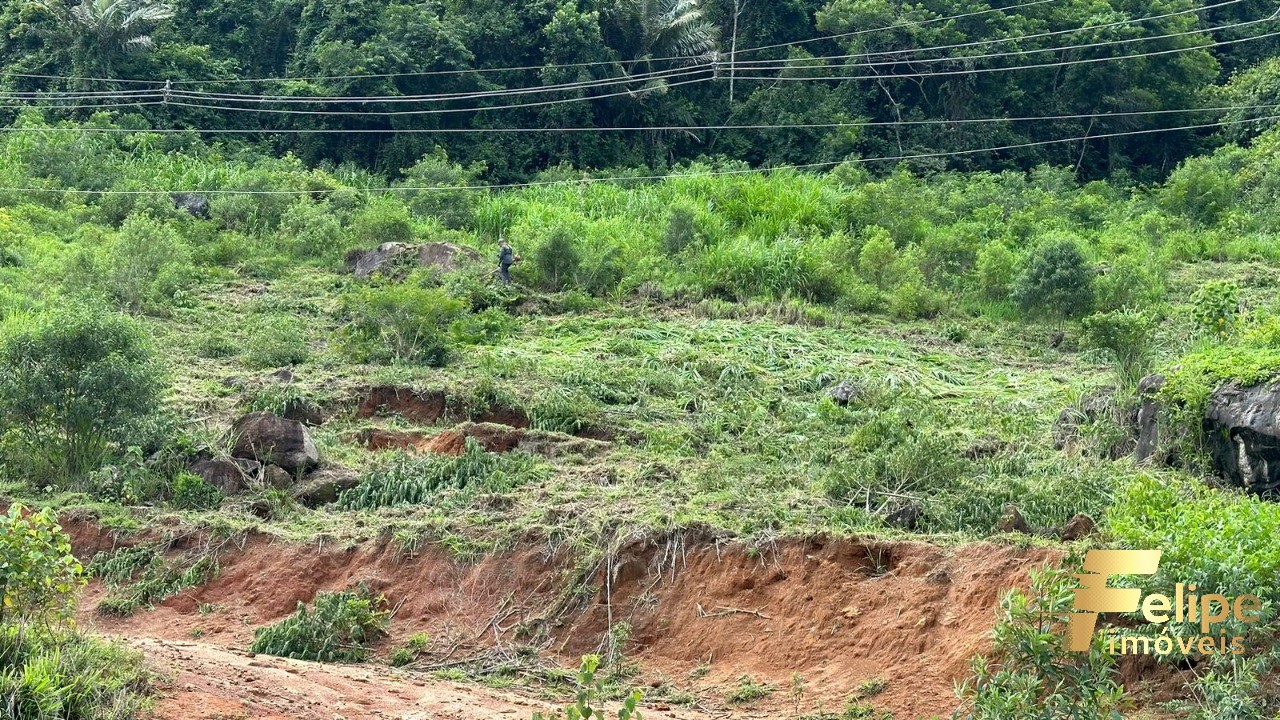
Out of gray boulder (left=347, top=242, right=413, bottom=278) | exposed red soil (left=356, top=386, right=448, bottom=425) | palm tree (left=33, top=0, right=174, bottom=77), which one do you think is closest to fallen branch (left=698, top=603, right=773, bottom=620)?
exposed red soil (left=356, top=386, right=448, bottom=425)

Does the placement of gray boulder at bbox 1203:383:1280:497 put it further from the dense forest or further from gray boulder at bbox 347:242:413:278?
the dense forest

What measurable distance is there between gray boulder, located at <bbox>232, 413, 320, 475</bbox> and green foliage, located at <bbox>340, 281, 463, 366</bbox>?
3.20 metres

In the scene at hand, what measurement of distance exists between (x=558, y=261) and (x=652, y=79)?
37.3 feet

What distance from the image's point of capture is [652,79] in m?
29.3

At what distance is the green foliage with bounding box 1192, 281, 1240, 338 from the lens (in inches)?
469

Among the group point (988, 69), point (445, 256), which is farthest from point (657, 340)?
point (988, 69)

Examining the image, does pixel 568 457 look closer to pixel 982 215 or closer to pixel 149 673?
pixel 149 673

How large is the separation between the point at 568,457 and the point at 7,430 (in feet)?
15.4

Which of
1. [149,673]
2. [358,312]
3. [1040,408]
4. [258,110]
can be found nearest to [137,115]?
[258,110]

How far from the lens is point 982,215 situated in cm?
2305

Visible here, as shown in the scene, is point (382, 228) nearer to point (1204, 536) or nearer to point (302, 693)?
point (302, 693)

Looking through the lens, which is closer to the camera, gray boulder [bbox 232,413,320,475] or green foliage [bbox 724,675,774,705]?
green foliage [bbox 724,675,774,705]

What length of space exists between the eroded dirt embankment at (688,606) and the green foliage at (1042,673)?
0.55 meters

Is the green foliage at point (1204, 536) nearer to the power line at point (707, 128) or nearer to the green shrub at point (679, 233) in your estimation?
the green shrub at point (679, 233)
